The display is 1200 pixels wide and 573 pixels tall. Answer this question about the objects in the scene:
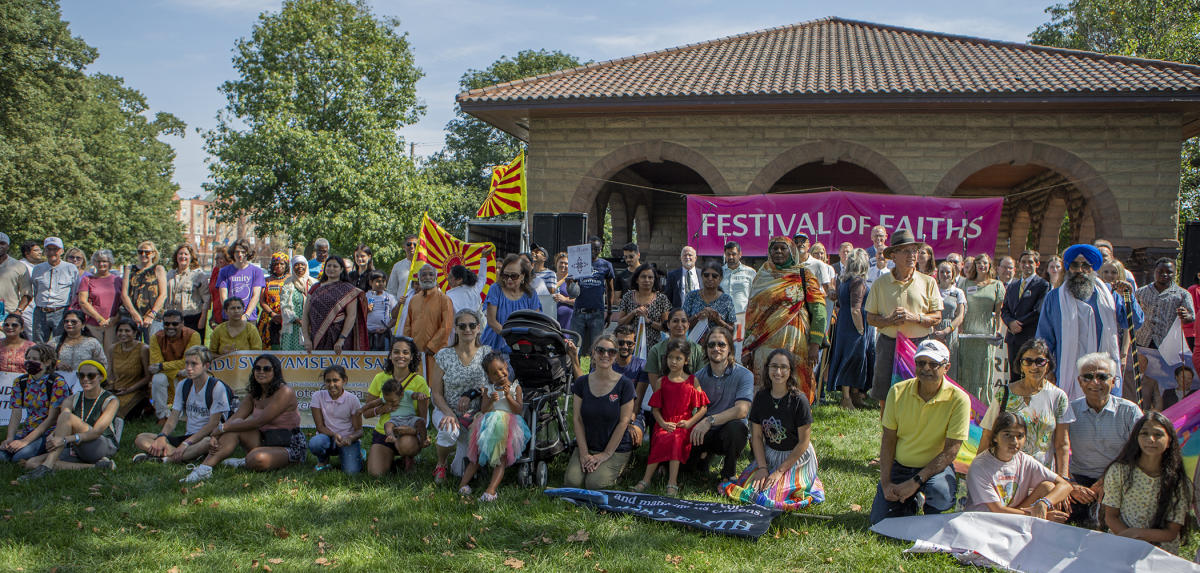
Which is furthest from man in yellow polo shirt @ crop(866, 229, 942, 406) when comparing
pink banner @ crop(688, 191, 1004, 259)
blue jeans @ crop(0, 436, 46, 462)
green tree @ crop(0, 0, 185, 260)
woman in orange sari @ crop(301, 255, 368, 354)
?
green tree @ crop(0, 0, 185, 260)

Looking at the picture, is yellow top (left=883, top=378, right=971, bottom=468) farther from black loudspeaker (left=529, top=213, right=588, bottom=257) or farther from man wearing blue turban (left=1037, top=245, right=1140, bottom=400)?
black loudspeaker (left=529, top=213, right=588, bottom=257)

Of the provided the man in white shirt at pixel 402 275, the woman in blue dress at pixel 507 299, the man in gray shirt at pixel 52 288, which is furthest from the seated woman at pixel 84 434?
the man in white shirt at pixel 402 275

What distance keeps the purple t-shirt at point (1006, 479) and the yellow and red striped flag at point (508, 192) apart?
8.74 m

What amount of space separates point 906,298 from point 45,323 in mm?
9469

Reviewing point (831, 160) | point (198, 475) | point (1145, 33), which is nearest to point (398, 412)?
point (198, 475)

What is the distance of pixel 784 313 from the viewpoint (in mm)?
6941

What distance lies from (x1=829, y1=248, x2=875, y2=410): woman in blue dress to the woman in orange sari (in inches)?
197

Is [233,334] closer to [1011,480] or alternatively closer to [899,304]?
[899,304]

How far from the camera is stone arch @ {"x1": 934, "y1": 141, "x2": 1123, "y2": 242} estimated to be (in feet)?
46.7

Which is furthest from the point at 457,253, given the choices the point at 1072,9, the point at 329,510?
the point at 1072,9

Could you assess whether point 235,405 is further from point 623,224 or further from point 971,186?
point 971,186

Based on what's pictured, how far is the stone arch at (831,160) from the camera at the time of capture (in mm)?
15000

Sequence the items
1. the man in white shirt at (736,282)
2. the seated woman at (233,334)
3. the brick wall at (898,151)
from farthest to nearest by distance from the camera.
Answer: the brick wall at (898,151) < the man in white shirt at (736,282) < the seated woman at (233,334)

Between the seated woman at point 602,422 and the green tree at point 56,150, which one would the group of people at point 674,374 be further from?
the green tree at point 56,150
